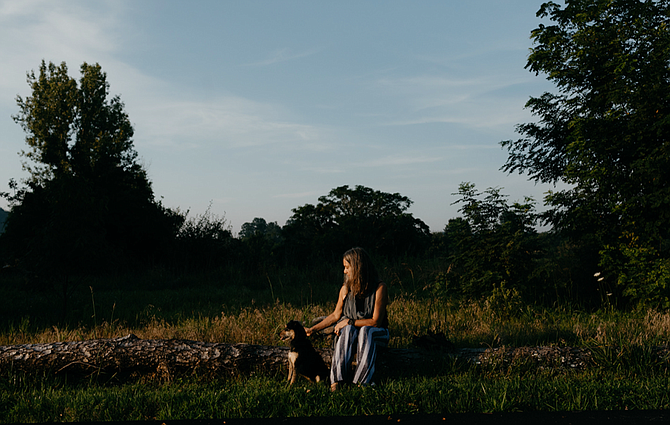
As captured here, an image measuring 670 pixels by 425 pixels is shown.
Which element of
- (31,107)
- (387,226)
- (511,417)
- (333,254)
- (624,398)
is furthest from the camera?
(31,107)

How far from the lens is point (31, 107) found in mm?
34406

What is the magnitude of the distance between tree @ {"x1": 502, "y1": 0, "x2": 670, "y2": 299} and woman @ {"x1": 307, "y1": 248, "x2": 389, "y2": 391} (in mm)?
6872

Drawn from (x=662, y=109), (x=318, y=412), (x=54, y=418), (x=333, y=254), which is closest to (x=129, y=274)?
(x=333, y=254)

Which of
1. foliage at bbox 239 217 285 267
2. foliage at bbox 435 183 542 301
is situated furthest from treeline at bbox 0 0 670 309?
foliage at bbox 239 217 285 267

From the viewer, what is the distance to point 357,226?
21.5 meters

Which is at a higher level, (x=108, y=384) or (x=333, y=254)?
(x=333, y=254)

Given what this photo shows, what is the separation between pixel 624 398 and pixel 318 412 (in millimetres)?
3110

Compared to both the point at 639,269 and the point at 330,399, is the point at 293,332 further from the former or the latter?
the point at 639,269

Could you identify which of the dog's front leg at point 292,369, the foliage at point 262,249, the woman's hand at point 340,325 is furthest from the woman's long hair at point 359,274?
the foliage at point 262,249

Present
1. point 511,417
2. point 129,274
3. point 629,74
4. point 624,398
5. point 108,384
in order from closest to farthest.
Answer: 1. point 511,417
2. point 624,398
3. point 108,384
4. point 629,74
5. point 129,274

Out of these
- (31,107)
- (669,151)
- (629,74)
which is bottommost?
(669,151)

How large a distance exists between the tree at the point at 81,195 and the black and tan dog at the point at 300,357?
712 cm

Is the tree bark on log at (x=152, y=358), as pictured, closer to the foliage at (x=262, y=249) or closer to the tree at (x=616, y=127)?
the tree at (x=616, y=127)

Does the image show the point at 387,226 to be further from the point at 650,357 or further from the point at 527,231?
the point at 650,357
